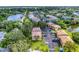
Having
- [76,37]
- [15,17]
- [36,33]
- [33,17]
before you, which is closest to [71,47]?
[76,37]

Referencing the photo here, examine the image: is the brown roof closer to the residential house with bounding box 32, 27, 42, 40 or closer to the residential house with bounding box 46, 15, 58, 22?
the residential house with bounding box 32, 27, 42, 40

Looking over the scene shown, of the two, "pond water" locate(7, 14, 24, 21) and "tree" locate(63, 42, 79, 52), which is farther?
"pond water" locate(7, 14, 24, 21)

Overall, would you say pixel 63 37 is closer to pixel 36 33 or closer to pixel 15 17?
pixel 36 33

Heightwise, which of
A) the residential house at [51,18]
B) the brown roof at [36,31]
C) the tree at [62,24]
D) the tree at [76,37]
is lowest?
the tree at [76,37]

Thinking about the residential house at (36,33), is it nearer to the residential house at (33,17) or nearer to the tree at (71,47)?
the residential house at (33,17)

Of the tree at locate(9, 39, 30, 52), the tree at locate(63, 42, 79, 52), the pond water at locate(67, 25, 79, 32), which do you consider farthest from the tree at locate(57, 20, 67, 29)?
the tree at locate(9, 39, 30, 52)

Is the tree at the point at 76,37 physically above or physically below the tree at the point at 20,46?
above

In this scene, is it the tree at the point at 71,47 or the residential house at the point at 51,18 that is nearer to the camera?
the tree at the point at 71,47

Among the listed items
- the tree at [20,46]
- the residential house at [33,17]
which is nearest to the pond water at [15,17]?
the residential house at [33,17]
